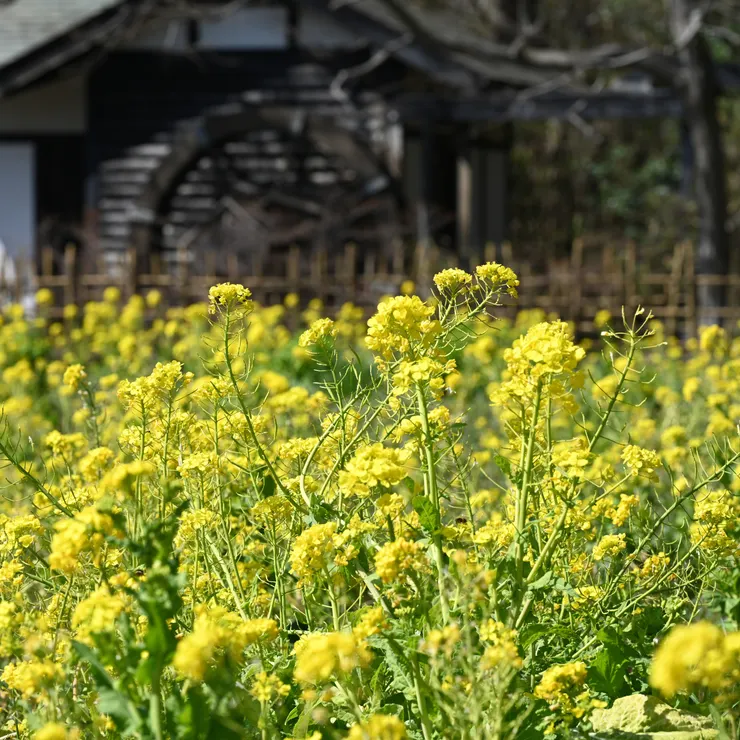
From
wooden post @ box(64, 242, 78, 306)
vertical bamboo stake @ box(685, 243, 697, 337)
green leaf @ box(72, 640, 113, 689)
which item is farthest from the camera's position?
wooden post @ box(64, 242, 78, 306)

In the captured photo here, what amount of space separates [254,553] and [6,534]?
535 millimetres

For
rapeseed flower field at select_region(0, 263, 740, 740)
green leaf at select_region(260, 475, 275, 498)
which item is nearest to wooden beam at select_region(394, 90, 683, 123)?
rapeseed flower field at select_region(0, 263, 740, 740)

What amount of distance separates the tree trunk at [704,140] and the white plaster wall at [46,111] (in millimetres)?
6479

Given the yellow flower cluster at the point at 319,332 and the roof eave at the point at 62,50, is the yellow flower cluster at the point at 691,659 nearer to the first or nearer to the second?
the yellow flower cluster at the point at 319,332

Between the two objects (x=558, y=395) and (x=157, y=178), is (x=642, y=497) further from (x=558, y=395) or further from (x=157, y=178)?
(x=157, y=178)

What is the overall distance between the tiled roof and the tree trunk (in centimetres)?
542

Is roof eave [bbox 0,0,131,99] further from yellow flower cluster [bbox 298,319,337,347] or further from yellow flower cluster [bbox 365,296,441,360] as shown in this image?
yellow flower cluster [bbox 365,296,441,360]

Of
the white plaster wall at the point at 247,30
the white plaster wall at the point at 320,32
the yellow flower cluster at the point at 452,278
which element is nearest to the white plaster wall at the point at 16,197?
the white plaster wall at the point at 247,30

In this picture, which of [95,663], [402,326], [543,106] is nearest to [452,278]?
[402,326]

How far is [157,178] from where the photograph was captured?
1407cm

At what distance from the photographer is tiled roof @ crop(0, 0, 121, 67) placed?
14156 millimetres

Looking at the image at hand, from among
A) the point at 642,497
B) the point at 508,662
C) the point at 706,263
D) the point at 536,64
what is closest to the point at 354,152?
→ the point at 536,64

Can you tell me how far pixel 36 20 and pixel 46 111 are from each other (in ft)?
3.20

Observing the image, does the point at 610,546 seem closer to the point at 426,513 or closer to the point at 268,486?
the point at 426,513
